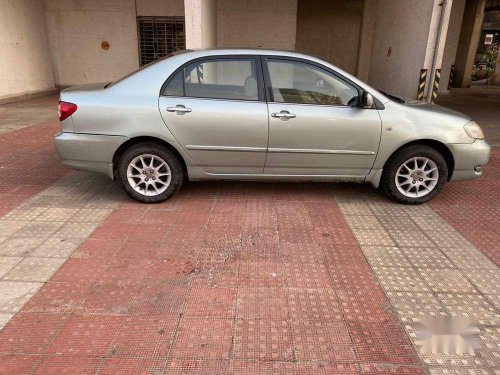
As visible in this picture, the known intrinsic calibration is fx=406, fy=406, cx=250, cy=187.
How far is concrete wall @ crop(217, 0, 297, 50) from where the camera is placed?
13109mm

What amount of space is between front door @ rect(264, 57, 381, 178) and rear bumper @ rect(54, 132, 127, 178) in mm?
1719

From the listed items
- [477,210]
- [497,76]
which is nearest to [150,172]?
[477,210]

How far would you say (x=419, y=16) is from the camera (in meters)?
9.72

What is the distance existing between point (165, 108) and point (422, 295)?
9.98 ft

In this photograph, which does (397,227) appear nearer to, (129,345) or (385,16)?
(129,345)

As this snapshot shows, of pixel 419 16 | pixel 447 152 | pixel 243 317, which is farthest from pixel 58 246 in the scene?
A: pixel 419 16

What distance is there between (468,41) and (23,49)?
1993cm

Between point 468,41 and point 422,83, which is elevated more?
point 468,41

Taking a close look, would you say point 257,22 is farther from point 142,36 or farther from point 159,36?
point 142,36

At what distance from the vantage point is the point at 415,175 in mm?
4715

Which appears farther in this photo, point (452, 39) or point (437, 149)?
point (452, 39)

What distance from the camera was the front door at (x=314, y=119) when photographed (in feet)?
14.5

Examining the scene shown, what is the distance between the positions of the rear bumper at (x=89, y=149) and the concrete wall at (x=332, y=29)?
44.6 feet

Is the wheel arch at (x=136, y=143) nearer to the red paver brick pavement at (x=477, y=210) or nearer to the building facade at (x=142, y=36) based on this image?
the red paver brick pavement at (x=477, y=210)
